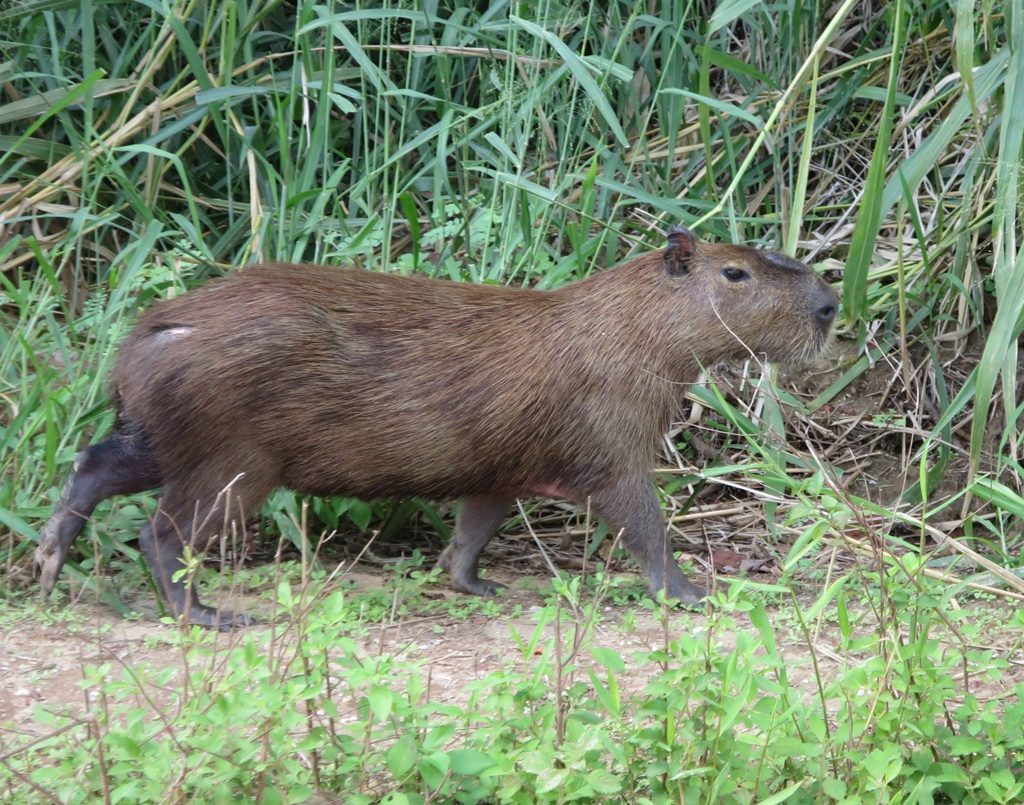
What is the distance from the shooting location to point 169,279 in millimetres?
4781

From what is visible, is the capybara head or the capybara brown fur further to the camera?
the capybara head

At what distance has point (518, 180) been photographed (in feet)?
15.4

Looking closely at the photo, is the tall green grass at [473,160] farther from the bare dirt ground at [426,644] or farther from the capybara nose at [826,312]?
the bare dirt ground at [426,644]

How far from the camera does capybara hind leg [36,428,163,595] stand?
3992mm

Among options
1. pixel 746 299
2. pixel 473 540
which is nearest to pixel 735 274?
pixel 746 299

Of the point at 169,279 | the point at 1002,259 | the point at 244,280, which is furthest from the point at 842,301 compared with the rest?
the point at 169,279

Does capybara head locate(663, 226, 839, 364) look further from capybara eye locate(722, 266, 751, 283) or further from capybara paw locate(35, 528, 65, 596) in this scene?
capybara paw locate(35, 528, 65, 596)

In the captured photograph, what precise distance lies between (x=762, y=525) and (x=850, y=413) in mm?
660

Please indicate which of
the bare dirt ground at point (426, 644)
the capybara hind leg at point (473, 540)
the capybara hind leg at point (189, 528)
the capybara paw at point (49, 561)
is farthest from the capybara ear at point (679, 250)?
the capybara paw at point (49, 561)

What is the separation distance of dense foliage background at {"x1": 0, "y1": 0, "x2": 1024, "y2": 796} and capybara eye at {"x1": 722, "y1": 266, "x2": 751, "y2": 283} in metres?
0.29

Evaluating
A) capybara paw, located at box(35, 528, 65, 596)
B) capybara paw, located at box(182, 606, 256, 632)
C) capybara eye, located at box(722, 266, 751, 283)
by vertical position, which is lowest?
capybara paw, located at box(182, 606, 256, 632)

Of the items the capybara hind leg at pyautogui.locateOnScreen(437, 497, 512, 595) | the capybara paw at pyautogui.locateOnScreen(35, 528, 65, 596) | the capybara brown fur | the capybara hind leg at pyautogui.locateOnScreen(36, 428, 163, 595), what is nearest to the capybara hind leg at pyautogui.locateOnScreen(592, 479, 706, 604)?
the capybara brown fur

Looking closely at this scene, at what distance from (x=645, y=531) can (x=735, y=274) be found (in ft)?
2.66

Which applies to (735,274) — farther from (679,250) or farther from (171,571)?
(171,571)
